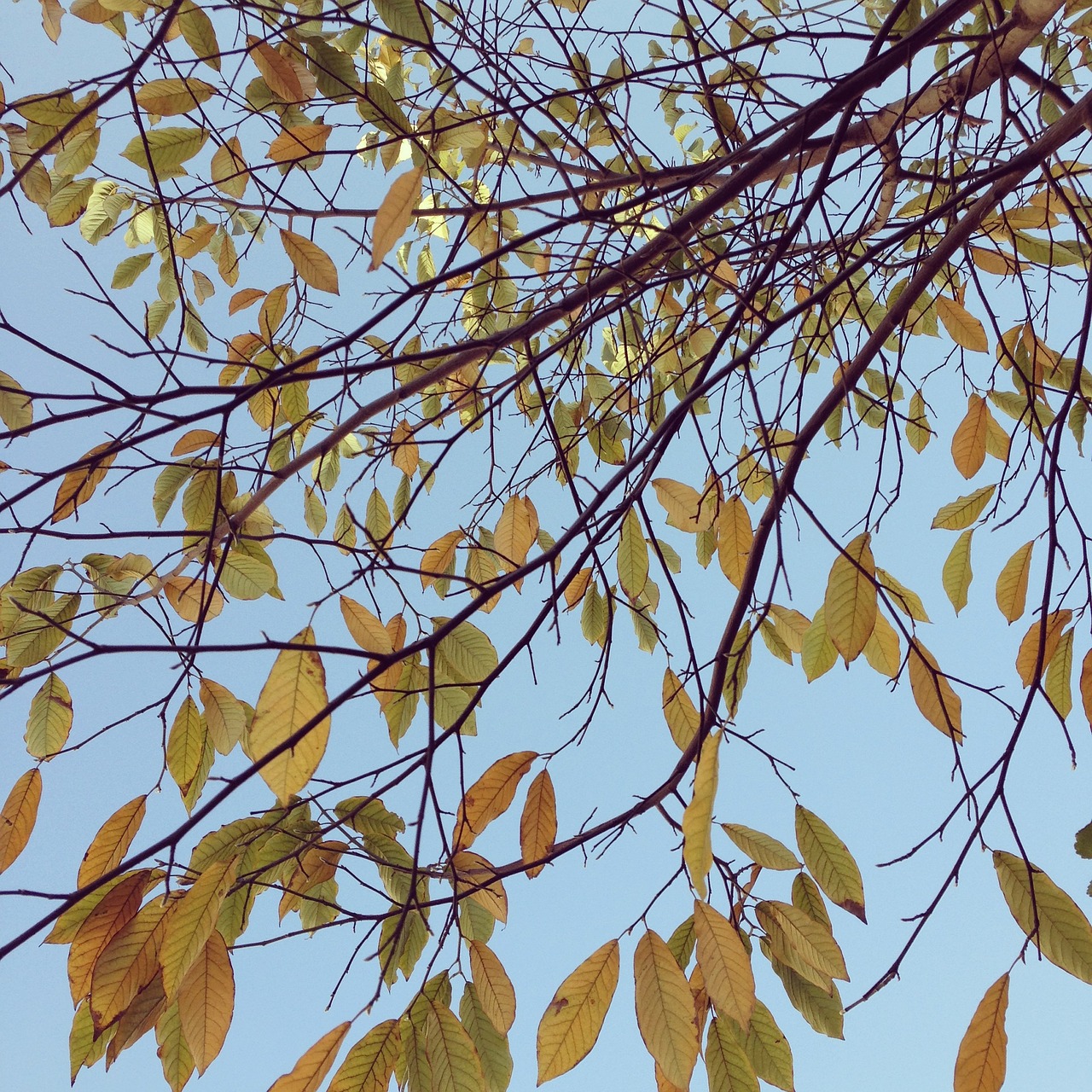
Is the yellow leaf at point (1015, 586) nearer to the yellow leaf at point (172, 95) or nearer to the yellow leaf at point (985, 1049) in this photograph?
the yellow leaf at point (985, 1049)

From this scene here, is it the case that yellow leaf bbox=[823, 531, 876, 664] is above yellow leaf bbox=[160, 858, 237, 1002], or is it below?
above

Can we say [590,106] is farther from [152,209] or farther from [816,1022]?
[816,1022]

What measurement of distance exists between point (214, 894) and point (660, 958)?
0.44m

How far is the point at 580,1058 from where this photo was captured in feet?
2.49

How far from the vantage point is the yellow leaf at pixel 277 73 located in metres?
1.13

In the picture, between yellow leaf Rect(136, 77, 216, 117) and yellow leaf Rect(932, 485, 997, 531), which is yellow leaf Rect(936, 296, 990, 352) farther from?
yellow leaf Rect(136, 77, 216, 117)

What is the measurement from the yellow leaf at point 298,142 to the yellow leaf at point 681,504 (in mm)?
708

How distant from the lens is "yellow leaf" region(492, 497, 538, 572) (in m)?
1.37

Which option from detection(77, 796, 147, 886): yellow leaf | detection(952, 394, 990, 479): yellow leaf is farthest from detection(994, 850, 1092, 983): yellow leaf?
detection(77, 796, 147, 886): yellow leaf

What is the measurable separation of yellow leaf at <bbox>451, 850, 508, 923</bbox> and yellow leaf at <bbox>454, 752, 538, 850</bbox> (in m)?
0.03

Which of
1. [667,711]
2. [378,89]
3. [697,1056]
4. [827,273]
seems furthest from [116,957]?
[827,273]

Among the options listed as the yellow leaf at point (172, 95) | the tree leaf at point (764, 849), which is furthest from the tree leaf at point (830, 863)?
the yellow leaf at point (172, 95)

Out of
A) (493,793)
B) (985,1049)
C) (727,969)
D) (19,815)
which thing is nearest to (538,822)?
(493,793)

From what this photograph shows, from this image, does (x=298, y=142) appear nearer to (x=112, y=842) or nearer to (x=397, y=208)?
(x=397, y=208)
